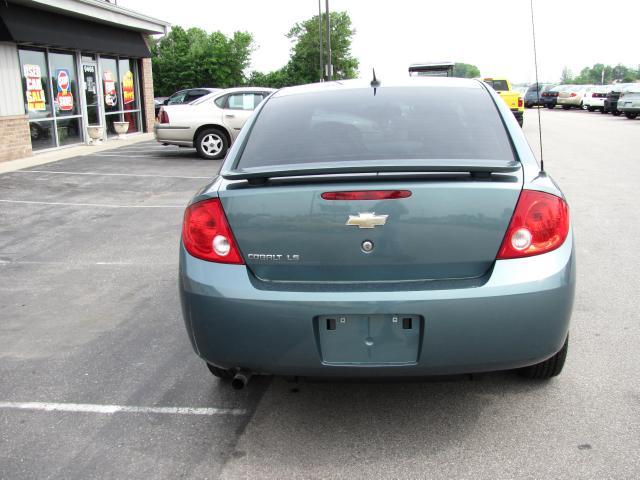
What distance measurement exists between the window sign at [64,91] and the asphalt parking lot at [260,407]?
13.3 m

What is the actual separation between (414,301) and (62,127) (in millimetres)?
17740

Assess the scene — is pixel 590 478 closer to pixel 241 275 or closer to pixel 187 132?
pixel 241 275

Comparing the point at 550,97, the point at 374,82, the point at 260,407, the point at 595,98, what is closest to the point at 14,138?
the point at 374,82

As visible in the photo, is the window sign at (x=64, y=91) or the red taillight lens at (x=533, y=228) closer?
the red taillight lens at (x=533, y=228)

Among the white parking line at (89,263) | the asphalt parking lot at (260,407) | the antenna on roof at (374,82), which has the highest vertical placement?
the antenna on roof at (374,82)

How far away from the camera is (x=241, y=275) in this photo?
2926mm

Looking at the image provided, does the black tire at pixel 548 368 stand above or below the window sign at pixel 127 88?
below

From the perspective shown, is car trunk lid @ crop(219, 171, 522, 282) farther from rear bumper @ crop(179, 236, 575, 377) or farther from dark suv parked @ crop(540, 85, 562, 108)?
dark suv parked @ crop(540, 85, 562, 108)

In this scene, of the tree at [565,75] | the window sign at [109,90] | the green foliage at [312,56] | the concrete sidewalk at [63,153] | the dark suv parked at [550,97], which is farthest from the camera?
the tree at [565,75]

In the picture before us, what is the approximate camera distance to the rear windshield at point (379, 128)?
3.26 meters

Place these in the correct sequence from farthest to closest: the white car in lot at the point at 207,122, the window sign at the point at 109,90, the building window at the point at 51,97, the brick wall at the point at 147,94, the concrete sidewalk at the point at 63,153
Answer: the brick wall at the point at 147,94
the window sign at the point at 109,90
the building window at the point at 51,97
the white car in lot at the point at 207,122
the concrete sidewalk at the point at 63,153

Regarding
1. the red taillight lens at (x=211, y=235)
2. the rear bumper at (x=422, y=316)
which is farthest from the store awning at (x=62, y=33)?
the rear bumper at (x=422, y=316)

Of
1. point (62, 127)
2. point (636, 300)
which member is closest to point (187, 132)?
point (62, 127)

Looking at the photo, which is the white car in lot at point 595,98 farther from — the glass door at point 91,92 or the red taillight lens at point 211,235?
the red taillight lens at point 211,235
